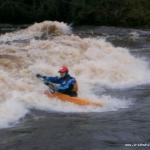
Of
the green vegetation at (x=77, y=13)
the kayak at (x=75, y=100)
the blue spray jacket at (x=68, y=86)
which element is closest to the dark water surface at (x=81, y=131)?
the kayak at (x=75, y=100)

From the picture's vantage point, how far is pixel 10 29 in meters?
31.5

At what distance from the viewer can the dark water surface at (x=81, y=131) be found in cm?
1067

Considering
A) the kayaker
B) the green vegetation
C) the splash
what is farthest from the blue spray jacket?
the green vegetation

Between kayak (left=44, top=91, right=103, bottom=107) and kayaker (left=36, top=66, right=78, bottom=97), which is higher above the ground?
kayaker (left=36, top=66, right=78, bottom=97)

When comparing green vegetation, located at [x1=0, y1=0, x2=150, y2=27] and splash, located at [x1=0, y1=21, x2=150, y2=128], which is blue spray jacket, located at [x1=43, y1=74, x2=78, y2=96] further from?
green vegetation, located at [x1=0, y1=0, x2=150, y2=27]

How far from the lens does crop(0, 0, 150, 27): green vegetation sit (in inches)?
1399

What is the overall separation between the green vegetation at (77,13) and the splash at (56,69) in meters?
9.55

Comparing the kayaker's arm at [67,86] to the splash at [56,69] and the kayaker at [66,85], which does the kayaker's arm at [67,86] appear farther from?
the splash at [56,69]

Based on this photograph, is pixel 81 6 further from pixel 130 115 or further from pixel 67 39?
pixel 130 115

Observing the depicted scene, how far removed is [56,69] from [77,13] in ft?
57.8

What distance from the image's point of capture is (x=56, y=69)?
1858 centimetres

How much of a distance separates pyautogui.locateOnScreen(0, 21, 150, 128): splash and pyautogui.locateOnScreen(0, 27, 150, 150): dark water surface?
0.52 m

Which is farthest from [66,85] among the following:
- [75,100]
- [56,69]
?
[56,69]

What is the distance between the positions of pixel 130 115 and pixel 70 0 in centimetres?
2420
